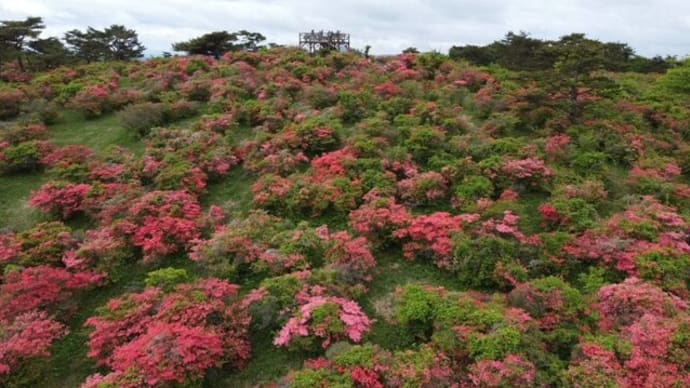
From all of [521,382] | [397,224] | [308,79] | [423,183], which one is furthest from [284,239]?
[308,79]

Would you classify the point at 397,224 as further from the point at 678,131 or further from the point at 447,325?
the point at 678,131

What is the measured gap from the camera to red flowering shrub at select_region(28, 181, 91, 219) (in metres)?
13.5

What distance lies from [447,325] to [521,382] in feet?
5.38

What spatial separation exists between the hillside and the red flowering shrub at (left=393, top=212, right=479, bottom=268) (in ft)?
0.20

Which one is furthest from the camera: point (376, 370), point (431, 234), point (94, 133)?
point (94, 133)

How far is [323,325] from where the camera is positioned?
859 cm

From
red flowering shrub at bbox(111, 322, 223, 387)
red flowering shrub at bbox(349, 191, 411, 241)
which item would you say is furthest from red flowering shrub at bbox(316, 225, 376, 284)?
red flowering shrub at bbox(111, 322, 223, 387)

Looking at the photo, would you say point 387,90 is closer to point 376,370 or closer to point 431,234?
point 431,234

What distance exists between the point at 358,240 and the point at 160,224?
218 inches

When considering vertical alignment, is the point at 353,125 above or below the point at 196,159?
above

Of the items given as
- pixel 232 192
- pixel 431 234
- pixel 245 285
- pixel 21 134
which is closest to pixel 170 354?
pixel 245 285

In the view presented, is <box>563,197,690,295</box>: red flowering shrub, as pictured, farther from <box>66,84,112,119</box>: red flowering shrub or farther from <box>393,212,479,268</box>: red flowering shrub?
<box>66,84,112,119</box>: red flowering shrub

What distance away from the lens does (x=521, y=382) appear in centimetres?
733

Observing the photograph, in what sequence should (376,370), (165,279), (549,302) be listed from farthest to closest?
(165,279)
(549,302)
(376,370)
